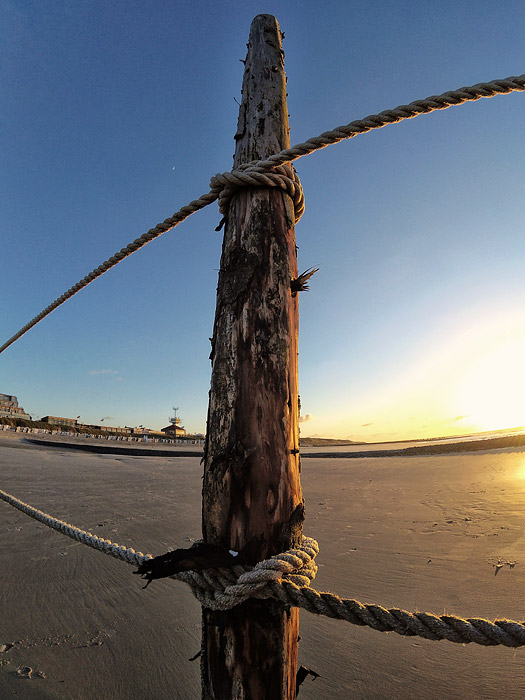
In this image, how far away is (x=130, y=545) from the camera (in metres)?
4.05

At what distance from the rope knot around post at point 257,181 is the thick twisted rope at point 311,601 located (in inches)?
59.9

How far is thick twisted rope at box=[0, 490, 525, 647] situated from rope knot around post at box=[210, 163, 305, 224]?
4.99ft

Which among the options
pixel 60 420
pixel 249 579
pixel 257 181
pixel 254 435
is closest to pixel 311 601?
pixel 249 579

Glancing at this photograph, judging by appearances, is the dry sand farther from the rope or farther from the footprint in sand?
the rope

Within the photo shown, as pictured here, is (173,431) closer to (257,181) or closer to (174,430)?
(174,430)

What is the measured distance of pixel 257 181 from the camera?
1.60m

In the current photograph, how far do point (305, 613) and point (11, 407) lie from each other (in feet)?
210

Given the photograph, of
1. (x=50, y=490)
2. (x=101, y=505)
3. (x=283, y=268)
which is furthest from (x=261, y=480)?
(x=50, y=490)

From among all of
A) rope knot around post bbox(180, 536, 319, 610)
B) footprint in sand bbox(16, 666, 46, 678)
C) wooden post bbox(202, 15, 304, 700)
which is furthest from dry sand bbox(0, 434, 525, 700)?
rope knot around post bbox(180, 536, 319, 610)

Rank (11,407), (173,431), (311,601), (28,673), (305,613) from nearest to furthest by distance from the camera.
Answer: (311,601) → (28,673) → (305,613) → (11,407) → (173,431)

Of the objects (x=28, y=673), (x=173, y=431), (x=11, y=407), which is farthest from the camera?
(x=173, y=431)

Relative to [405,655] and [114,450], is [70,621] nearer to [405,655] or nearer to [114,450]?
[405,655]

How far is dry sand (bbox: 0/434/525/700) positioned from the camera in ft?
6.70

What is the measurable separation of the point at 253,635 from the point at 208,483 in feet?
1.73
